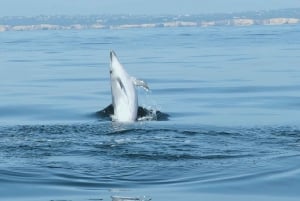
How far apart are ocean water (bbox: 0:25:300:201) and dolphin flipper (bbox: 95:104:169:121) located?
11.2 inches

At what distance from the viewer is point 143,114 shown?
21.6 metres

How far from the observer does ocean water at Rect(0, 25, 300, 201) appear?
12.7 metres

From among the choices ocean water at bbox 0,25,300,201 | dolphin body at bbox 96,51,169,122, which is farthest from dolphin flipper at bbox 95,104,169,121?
dolphin body at bbox 96,51,169,122

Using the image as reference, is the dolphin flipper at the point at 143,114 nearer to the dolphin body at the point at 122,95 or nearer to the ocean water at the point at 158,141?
the ocean water at the point at 158,141

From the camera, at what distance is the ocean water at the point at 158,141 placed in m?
12.7

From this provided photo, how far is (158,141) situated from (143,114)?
4673 millimetres

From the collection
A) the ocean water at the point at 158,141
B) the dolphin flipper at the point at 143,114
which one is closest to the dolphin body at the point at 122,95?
the ocean water at the point at 158,141

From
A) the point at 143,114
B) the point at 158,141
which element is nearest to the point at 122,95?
the point at 143,114

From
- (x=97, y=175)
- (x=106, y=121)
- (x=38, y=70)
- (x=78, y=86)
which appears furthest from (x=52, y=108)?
(x=38, y=70)

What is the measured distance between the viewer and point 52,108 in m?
24.5

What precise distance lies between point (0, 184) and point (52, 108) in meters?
11.4

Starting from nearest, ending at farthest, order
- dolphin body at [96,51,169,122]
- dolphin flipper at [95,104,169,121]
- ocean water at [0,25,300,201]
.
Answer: ocean water at [0,25,300,201]
dolphin body at [96,51,169,122]
dolphin flipper at [95,104,169,121]

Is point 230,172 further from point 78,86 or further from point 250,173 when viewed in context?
point 78,86

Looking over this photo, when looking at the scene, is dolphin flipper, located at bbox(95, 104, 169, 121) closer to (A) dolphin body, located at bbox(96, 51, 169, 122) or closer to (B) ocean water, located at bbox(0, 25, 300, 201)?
(B) ocean water, located at bbox(0, 25, 300, 201)
